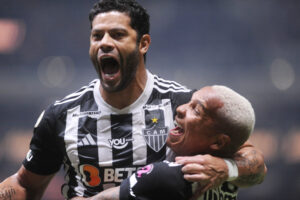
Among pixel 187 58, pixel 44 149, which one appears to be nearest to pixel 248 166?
pixel 44 149

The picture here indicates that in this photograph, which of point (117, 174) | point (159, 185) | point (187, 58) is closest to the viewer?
point (159, 185)

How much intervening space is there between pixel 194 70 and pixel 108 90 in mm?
2771

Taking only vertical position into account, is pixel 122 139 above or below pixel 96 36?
below

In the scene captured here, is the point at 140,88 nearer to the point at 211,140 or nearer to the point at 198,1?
the point at 211,140

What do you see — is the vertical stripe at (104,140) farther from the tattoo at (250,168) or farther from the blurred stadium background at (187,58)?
the blurred stadium background at (187,58)

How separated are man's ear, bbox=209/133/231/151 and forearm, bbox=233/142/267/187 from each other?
8cm

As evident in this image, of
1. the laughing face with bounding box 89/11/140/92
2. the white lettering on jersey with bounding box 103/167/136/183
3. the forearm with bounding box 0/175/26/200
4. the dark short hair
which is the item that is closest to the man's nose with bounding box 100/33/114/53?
the laughing face with bounding box 89/11/140/92

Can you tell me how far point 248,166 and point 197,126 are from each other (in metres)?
0.25

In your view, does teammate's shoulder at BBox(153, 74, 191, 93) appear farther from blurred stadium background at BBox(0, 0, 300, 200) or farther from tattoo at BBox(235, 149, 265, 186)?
blurred stadium background at BBox(0, 0, 300, 200)

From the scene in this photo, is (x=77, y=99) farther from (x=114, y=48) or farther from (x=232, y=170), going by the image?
(x=232, y=170)

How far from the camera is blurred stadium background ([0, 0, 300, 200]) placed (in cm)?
410

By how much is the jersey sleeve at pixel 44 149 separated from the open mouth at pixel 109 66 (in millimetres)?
301

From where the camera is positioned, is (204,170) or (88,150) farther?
(88,150)

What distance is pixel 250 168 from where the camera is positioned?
4.71 feet
